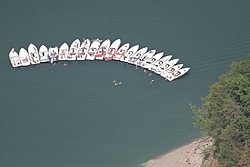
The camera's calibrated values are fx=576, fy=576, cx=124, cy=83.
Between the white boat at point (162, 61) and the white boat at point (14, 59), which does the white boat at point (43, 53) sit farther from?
the white boat at point (162, 61)

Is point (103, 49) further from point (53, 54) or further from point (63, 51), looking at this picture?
point (53, 54)

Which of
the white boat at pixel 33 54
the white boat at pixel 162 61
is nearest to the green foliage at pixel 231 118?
the white boat at pixel 162 61

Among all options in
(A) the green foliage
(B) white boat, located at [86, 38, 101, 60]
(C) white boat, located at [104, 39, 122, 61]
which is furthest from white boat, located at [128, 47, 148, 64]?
(A) the green foliage

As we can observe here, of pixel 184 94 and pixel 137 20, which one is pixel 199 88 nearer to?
pixel 184 94

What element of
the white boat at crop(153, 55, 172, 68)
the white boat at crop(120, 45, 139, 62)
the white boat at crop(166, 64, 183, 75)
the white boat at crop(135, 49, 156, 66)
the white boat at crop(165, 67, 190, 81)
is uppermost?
the white boat at crop(120, 45, 139, 62)

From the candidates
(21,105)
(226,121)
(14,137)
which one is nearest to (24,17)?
(21,105)

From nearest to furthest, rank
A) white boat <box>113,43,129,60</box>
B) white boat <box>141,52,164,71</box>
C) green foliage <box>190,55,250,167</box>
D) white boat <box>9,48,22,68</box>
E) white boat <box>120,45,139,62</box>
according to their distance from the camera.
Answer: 1. green foliage <box>190,55,250,167</box>
2. white boat <box>141,52,164,71</box>
3. white boat <box>120,45,139,62</box>
4. white boat <box>113,43,129,60</box>
5. white boat <box>9,48,22,68</box>

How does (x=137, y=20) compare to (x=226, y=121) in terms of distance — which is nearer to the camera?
(x=226, y=121)

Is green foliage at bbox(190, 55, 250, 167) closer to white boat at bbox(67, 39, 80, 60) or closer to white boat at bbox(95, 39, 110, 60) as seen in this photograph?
white boat at bbox(95, 39, 110, 60)
